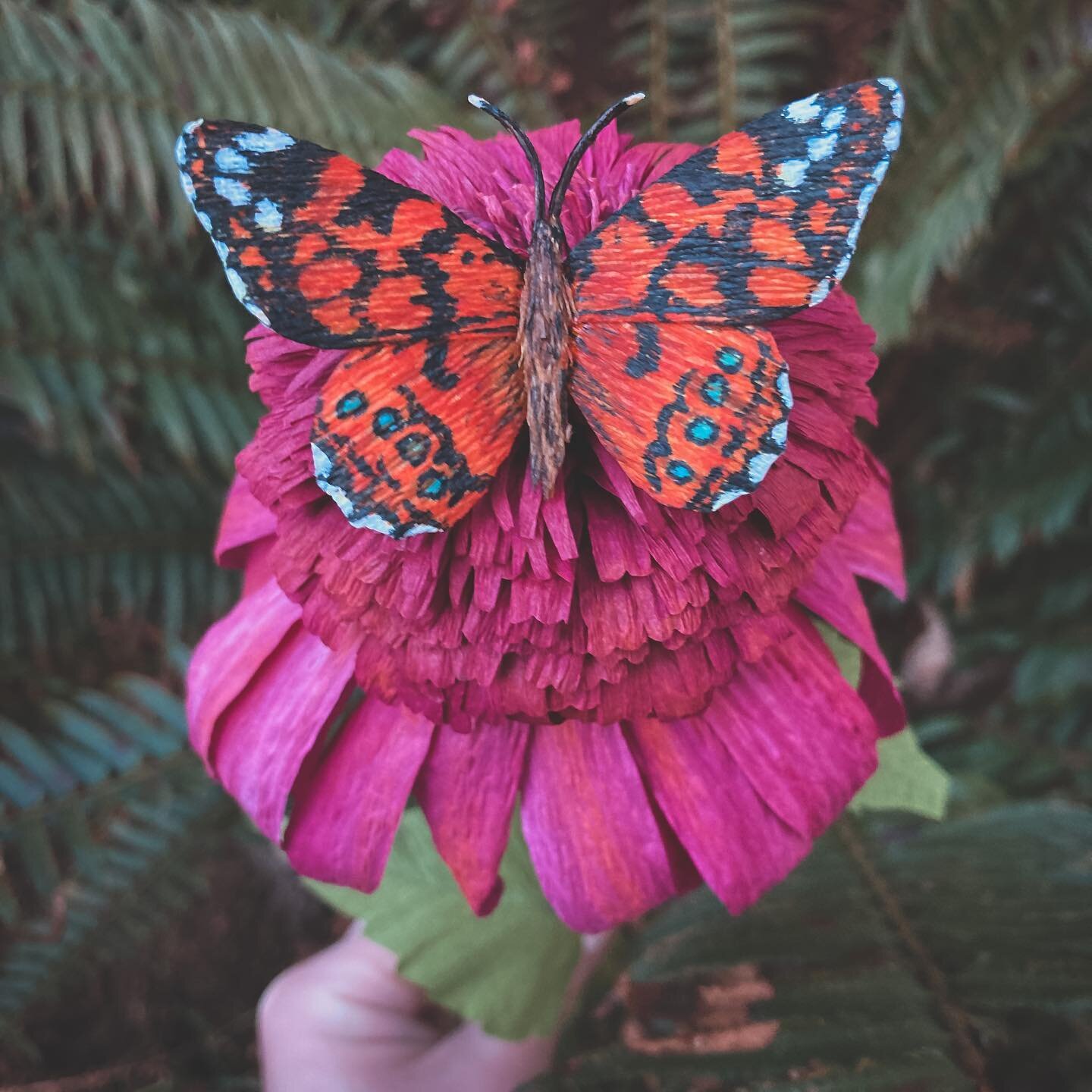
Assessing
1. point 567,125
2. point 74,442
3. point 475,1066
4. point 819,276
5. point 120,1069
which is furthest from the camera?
point 120,1069

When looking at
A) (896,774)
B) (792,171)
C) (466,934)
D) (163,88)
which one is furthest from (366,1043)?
(163,88)

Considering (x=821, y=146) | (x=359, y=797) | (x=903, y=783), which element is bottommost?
(x=903, y=783)

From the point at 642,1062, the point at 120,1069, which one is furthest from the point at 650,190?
the point at 120,1069

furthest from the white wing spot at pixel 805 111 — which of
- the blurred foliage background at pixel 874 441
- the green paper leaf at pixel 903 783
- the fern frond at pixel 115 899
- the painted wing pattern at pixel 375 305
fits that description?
the fern frond at pixel 115 899

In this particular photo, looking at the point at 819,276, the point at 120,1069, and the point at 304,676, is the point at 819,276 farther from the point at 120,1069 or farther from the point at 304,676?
the point at 120,1069

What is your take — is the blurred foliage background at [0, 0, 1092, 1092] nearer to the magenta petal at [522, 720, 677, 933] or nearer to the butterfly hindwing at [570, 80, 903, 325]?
the magenta petal at [522, 720, 677, 933]

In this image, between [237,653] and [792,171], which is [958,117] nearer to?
[792,171]
